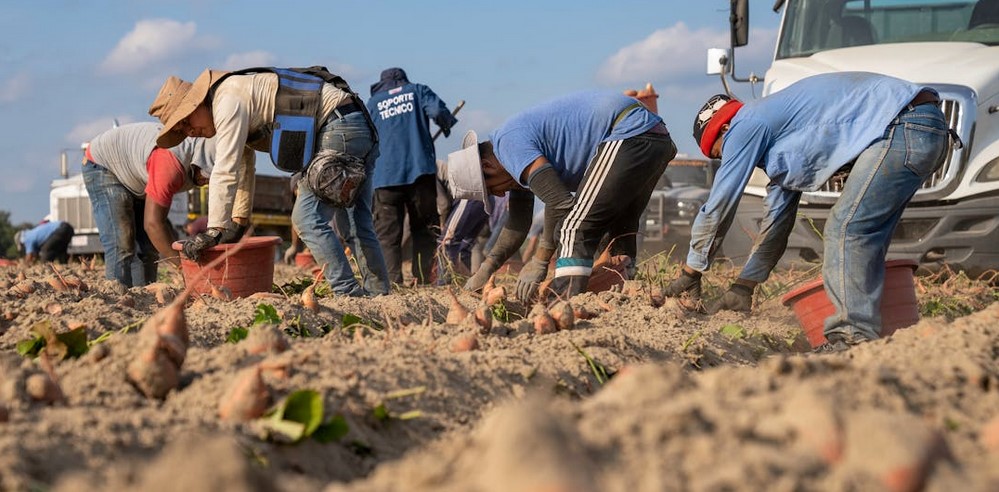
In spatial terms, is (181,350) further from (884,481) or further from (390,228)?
(390,228)

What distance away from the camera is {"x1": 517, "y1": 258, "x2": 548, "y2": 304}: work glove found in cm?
510

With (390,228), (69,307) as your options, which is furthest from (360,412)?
(390,228)

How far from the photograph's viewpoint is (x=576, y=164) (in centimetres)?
528

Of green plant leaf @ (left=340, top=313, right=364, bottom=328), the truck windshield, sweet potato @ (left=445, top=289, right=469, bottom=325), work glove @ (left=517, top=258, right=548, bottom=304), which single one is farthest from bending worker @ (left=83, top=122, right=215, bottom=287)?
the truck windshield

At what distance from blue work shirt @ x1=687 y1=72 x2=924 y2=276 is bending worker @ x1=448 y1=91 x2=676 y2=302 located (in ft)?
1.98

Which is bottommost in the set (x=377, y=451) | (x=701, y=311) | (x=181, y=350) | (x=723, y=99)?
(x=701, y=311)

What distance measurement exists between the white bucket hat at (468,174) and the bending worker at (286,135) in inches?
18.4

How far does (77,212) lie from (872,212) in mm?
15733

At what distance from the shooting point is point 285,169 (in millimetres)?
5371

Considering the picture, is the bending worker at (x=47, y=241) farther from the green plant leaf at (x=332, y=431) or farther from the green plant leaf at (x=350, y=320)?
the green plant leaf at (x=332, y=431)

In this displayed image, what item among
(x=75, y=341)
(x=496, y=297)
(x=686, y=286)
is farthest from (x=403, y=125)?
(x=75, y=341)

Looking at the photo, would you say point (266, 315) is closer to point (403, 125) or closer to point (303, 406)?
point (303, 406)

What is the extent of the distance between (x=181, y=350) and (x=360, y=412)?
1.68ft

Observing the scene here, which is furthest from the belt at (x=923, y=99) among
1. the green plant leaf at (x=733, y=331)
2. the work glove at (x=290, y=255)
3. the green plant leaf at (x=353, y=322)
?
the work glove at (x=290, y=255)
